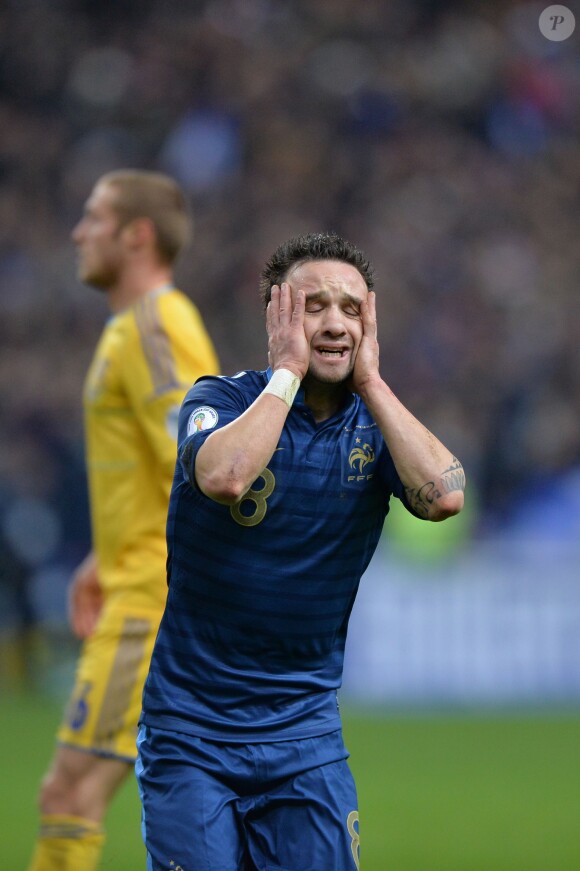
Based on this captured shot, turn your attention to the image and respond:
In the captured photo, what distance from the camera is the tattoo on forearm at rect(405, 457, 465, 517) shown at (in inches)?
133

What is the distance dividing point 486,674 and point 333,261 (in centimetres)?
799

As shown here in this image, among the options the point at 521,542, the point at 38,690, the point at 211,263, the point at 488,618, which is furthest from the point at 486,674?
the point at 211,263

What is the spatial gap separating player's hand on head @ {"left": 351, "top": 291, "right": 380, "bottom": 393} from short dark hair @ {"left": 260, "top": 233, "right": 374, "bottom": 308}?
127mm

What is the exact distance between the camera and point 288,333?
11.2ft

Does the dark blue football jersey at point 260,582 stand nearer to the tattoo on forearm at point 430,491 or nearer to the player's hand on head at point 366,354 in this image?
the tattoo on forearm at point 430,491

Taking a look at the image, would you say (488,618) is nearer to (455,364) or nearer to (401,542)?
(401,542)

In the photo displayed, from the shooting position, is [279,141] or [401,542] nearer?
[401,542]

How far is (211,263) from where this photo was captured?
15.2 metres

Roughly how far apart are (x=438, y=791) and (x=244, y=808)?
4833 mm

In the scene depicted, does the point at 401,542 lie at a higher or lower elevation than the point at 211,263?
lower

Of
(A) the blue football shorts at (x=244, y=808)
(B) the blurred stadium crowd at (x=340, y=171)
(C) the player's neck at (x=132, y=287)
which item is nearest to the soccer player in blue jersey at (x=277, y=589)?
(A) the blue football shorts at (x=244, y=808)

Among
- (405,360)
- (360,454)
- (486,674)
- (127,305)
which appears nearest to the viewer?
(360,454)

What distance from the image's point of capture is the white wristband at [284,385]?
329cm

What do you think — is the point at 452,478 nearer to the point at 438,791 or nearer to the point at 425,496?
the point at 425,496
